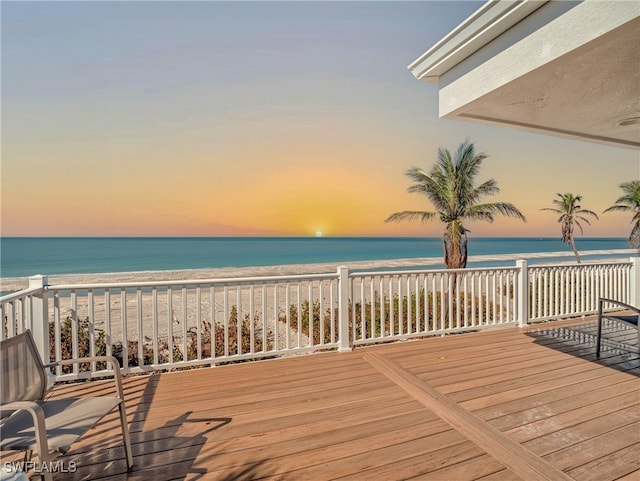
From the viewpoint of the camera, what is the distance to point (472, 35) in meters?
2.35

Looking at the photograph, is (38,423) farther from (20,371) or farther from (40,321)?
(40,321)

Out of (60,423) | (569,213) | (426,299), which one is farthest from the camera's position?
(569,213)

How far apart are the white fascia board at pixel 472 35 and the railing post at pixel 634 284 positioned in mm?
5379

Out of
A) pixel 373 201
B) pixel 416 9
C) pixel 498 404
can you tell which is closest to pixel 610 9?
pixel 498 404

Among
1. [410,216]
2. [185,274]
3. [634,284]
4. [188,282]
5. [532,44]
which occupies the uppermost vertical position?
[532,44]

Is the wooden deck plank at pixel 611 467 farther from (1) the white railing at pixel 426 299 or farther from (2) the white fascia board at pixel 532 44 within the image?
(2) the white fascia board at pixel 532 44

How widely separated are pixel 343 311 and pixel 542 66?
2.86 meters

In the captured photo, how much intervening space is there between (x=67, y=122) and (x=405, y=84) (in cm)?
1082

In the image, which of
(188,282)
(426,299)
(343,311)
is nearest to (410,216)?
(426,299)

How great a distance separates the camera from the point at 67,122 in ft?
33.1

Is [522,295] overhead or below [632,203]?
below

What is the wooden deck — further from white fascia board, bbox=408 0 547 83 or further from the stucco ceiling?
white fascia board, bbox=408 0 547 83

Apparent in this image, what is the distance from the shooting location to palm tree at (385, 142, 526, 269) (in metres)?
10.3

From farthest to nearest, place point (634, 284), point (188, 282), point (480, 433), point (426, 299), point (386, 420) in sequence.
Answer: point (634, 284)
point (426, 299)
point (188, 282)
point (386, 420)
point (480, 433)
